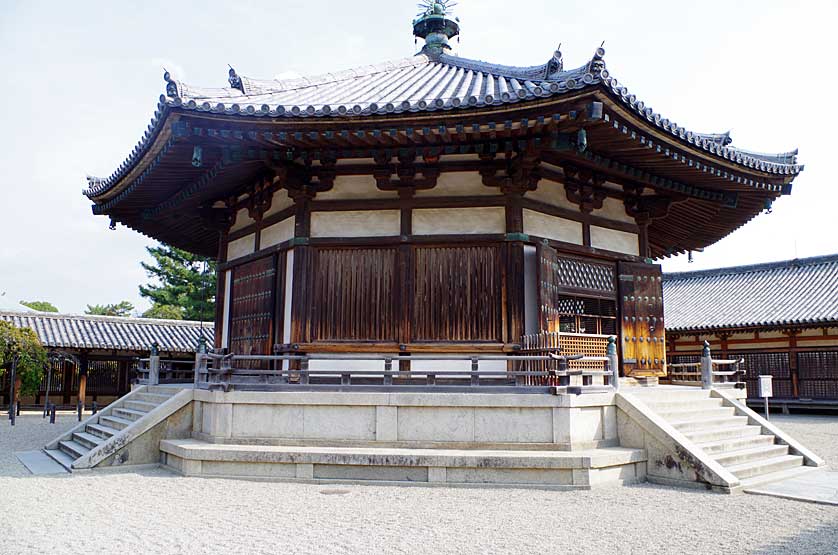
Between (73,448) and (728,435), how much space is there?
36.3 feet

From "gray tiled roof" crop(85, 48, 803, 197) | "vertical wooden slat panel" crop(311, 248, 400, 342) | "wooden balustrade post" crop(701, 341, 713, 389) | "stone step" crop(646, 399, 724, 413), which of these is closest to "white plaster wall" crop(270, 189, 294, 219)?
"vertical wooden slat panel" crop(311, 248, 400, 342)

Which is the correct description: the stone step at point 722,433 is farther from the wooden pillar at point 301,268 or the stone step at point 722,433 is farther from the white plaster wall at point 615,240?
the wooden pillar at point 301,268

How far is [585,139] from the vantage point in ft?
28.9

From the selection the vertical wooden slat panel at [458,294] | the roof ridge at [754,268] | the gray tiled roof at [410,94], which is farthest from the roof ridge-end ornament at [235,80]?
the roof ridge at [754,268]

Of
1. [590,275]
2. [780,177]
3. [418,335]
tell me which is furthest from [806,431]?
[418,335]

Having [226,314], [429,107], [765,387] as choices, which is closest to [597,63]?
[429,107]

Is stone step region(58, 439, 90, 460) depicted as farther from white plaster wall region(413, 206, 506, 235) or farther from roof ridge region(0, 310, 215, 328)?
roof ridge region(0, 310, 215, 328)

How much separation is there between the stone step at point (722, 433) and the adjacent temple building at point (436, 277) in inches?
1.6

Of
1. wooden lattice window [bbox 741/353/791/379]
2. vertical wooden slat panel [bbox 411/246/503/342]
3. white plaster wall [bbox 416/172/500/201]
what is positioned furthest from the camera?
wooden lattice window [bbox 741/353/791/379]

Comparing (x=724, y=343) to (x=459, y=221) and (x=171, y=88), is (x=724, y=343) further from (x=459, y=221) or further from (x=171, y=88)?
(x=171, y=88)

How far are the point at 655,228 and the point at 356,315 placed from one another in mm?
8216

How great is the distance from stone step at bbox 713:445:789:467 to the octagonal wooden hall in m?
2.61

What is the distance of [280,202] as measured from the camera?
37.6 ft

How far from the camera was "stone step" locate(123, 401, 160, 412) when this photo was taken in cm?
1110
